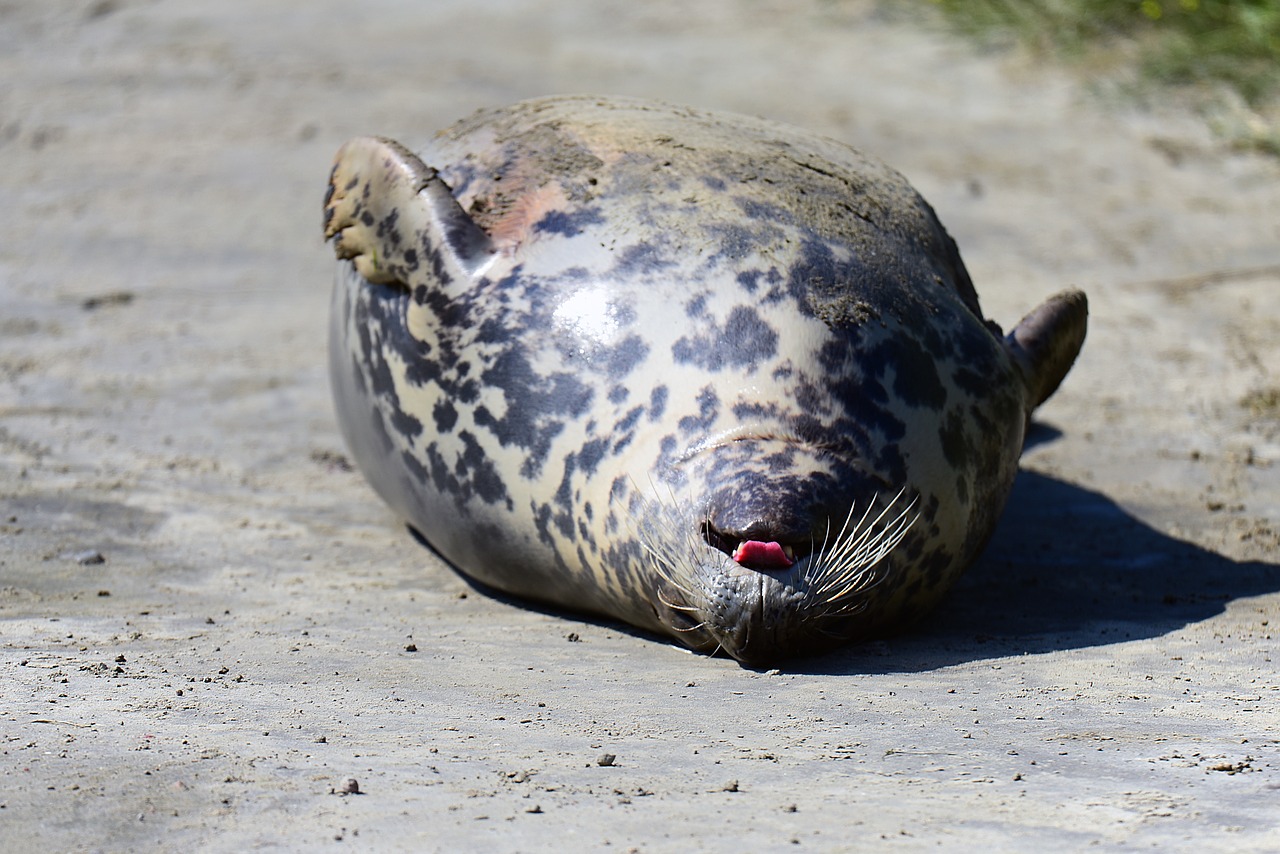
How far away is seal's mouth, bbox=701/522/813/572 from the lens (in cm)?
344

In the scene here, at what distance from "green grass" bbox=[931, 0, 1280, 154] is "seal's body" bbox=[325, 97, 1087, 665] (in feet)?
15.1

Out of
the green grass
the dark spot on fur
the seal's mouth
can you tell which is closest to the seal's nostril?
the seal's mouth

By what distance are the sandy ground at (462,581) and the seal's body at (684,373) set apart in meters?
0.21

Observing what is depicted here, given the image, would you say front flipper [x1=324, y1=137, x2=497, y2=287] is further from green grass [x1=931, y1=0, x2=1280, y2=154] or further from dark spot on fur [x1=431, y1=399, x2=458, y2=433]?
green grass [x1=931, y1=0, x2=1280, y2=154]

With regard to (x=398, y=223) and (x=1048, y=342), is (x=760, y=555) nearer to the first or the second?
(x=1048, y=342)

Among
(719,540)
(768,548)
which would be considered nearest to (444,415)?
(719,540)

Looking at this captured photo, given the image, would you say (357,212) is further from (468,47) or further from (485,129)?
(468,47)

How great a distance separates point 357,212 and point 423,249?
0.24 m

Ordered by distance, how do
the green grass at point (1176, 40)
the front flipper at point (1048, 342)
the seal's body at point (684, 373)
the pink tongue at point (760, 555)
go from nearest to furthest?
the pink tongue at point (760, 555) → the seal's body at point (684, 373) → the front flipper at point (1048, 342) → the green grass at point (1176, 40)

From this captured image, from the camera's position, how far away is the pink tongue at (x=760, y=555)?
344 centimetres

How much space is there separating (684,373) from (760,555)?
49cm

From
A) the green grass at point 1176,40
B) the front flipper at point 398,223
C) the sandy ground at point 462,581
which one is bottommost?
the sandy ground at point 462,581

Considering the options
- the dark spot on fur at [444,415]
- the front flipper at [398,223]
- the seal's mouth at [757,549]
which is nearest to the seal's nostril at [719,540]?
the seal's mouth at [757,549]

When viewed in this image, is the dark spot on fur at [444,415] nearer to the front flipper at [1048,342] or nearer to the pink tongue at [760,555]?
the pink tongue at [760,555]
